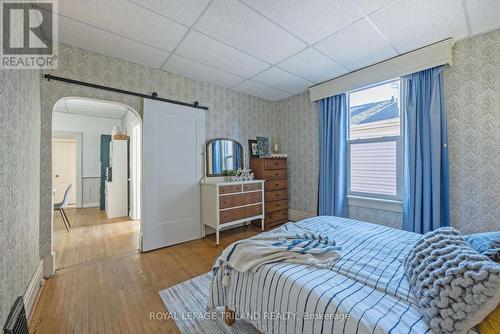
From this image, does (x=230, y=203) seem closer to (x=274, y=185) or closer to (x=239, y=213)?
(x=239, y=213)

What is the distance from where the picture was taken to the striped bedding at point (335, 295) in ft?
2.85

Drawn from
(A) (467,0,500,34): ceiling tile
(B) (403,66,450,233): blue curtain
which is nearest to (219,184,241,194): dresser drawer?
(B) (403,66,450,233): blue curtain

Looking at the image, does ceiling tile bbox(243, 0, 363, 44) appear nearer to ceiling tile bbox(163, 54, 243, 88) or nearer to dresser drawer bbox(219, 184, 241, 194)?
ceiling tile bbox(163, 54, 243, 88)

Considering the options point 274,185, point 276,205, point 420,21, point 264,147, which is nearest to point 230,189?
point 274,185

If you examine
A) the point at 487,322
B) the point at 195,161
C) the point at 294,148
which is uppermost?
the point at 294,148

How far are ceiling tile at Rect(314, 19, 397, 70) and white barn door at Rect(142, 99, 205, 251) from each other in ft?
6.67

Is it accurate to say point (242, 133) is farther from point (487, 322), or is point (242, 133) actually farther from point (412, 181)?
point (487, 322)

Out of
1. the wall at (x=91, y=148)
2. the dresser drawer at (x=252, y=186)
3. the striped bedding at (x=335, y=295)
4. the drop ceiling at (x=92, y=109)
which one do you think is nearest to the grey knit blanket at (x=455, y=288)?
the striped bedding at (x=335, y=295)

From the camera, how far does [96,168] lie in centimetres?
594

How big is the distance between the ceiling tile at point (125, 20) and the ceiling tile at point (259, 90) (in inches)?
56.6

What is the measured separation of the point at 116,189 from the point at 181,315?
397cm

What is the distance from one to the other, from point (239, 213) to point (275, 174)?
3.48 ft

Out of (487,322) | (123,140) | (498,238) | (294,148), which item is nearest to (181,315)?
(487,322)

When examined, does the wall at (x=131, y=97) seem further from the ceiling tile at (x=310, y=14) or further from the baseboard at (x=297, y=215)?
the ceiling tile at (x=310, y=14)
